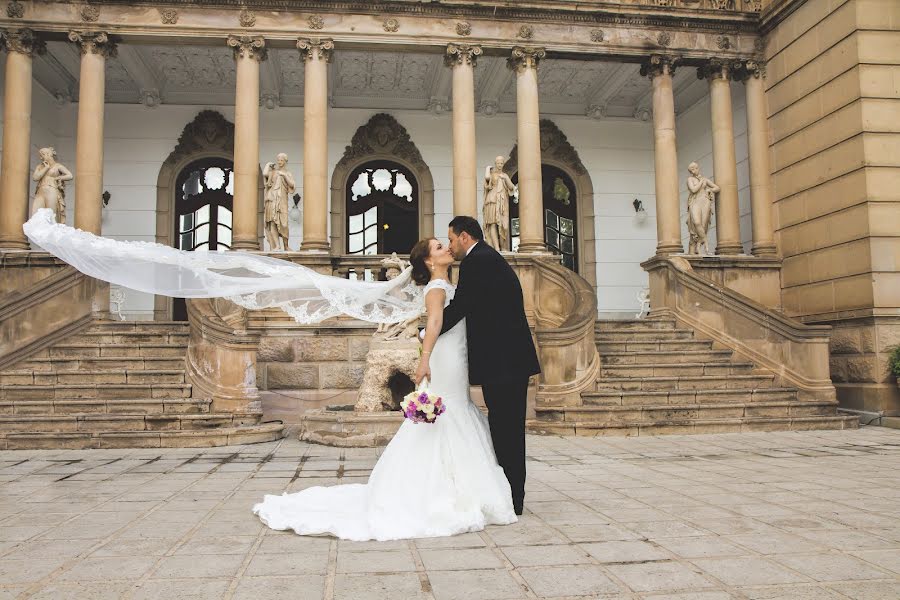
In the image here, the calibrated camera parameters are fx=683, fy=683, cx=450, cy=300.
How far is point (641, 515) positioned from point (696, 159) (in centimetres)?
1715

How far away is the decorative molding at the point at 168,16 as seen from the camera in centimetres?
1491

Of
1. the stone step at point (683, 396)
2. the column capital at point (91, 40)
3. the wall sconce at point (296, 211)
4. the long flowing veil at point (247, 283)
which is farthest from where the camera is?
the wall sconce at point (296, 211)

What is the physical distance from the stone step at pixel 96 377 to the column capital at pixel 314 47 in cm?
792

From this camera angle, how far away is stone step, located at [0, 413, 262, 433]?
9.08 meters

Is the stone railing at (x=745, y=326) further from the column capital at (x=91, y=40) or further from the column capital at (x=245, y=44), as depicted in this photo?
the column capital at (x=91, y=40)

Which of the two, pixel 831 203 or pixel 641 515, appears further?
pixel 831 203

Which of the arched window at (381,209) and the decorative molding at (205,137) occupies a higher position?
the decorative molding at (205,137)

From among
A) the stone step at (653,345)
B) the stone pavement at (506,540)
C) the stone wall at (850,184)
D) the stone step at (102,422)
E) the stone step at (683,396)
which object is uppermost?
the stone wall at (850,184)

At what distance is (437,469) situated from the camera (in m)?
4.62

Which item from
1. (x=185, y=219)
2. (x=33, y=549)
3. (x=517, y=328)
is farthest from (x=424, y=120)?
(x=33, y=549)

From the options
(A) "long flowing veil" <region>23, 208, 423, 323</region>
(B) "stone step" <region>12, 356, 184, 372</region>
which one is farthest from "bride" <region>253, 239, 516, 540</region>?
(B) "stone step" <region>12, 356, 184, 372</region>

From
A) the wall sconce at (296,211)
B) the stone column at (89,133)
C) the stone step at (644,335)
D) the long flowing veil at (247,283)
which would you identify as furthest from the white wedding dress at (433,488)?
the wall sconce at (296,211)

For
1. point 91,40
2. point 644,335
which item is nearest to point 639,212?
point 644,335

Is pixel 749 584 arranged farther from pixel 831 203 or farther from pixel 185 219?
pixel 185 219
